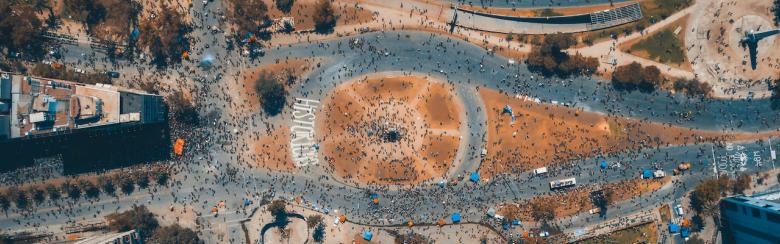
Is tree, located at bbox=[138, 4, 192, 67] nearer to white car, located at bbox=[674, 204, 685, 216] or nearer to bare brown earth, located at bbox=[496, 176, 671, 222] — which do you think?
bare brown earth, located at bbox=[496, 176, 671, 222]

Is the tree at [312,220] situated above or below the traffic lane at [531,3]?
below

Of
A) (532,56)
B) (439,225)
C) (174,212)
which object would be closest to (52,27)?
(174,212)

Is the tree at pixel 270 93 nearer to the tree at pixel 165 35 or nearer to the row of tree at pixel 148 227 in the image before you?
the tree at pixel 165 35

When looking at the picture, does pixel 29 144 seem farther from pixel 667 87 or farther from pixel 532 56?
pixel 667 87

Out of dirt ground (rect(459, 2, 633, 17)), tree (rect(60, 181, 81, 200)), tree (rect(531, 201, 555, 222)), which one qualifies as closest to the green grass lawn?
dirt ground (rect(459, 2, 633, 17))

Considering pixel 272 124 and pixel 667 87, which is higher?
pixel 667 87

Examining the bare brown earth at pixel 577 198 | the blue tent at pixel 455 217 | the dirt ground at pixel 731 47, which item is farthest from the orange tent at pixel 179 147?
the dirt ground at pixel 731 47
